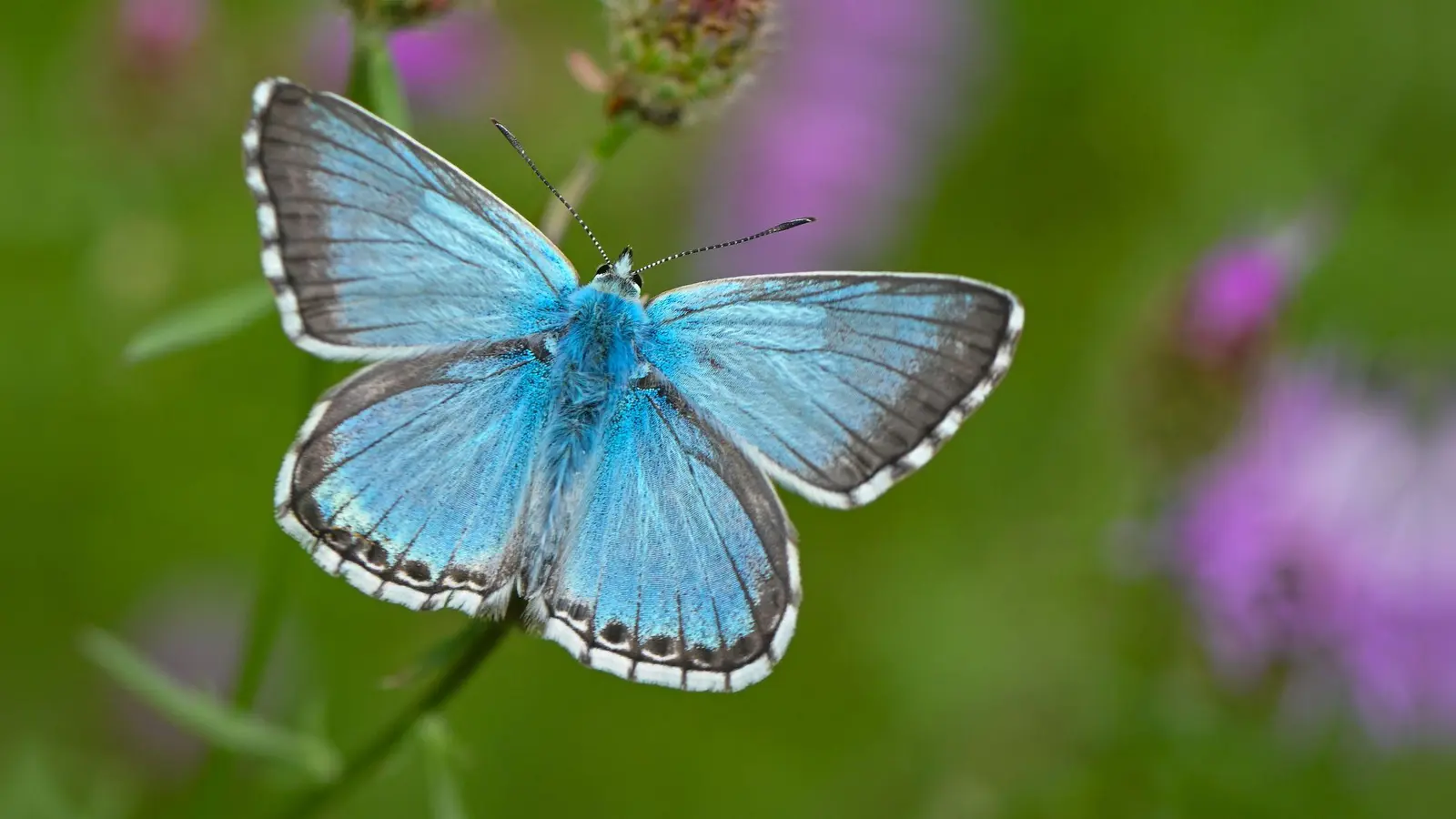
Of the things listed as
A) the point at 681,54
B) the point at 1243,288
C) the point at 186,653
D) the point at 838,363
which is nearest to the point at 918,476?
the point at 1243,288

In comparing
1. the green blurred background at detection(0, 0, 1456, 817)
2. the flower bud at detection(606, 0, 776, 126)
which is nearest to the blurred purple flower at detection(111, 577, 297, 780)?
the green blurred background at detection(0, 0, 1456, 817)

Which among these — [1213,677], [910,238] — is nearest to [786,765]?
[1213,677]

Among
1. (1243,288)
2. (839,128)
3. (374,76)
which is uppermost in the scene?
(1243,288)

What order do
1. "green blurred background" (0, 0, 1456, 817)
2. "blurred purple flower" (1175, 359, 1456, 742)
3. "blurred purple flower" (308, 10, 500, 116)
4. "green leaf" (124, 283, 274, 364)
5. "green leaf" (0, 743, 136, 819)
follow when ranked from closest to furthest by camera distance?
1. "green leaf" (124, 283, 274, 364)
2. "green leaf" (0, 743, 136, 819)
3. "blurred purple flower" (1175, 359, 1456, 742)
4. "green blurred background" (0, 0, 1456, 817)
5. "blurred purple flower" (308, 10, 500, 116)

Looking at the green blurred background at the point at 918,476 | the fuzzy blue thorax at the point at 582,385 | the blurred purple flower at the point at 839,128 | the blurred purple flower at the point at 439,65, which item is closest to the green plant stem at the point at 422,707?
the fuzzy blue thorax at the point at 582,385

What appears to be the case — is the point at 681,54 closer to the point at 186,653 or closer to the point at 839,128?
the point at 186,653

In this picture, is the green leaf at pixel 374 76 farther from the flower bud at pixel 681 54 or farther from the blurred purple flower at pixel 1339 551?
the blurred purple flower at pixel 1339 551

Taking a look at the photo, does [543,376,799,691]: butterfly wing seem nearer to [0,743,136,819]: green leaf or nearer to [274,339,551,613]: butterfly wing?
[274,339,551,613]: butterfly wing
